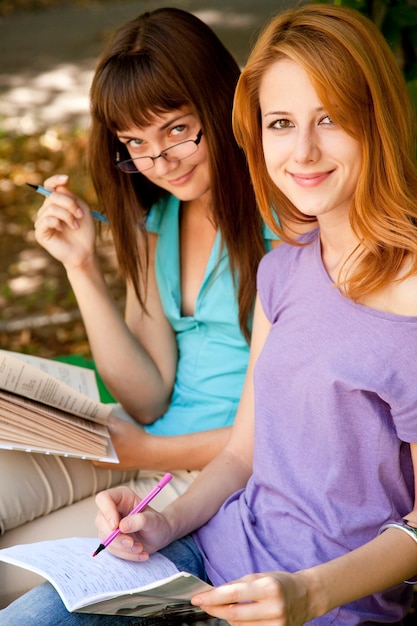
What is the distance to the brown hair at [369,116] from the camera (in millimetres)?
1702

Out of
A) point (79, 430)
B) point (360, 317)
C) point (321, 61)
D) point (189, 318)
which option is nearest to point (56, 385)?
point (79, 430)

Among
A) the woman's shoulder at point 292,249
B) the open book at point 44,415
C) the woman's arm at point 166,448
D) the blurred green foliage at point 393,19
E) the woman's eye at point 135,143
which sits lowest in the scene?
the woman's arm at point 166,448

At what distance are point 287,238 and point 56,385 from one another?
2.16 feet

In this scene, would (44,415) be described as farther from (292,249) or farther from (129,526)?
(292,249)

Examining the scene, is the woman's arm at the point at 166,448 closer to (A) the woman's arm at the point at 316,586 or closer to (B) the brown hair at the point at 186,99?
(B) the brown hair at the point at 186,99

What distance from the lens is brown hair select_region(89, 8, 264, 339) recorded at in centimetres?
233

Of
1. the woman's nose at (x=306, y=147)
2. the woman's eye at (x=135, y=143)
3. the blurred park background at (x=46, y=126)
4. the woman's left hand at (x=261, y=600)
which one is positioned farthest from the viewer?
the blurred park background at (x=46, y=126)

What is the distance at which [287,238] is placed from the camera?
2078 mm

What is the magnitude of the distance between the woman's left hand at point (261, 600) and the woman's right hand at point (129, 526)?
0.93ft

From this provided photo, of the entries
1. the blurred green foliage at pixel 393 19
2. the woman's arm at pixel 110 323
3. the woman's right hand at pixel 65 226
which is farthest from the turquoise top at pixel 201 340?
the blurred green foliage at pixel 393 19

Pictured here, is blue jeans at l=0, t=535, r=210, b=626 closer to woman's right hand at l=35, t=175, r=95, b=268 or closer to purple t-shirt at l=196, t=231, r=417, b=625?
purple t-shirt at l=196, t=231, r=417, b=625

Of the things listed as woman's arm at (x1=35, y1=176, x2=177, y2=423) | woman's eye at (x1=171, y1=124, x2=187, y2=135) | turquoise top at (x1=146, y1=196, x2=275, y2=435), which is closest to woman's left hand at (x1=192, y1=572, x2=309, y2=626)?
turquoise top at (x1=146, y1=196, x2=275, y2=435)

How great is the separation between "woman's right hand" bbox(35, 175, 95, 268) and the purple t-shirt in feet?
2.59

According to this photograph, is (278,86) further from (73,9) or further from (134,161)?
(73,9)
